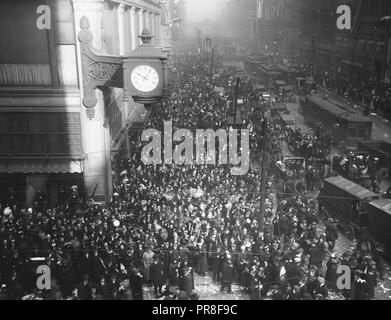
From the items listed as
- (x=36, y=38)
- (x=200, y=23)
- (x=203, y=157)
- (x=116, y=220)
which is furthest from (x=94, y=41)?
(x=200, y=23)

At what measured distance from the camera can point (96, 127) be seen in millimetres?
17422

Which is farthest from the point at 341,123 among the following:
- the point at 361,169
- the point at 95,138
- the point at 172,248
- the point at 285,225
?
the point at 172,248

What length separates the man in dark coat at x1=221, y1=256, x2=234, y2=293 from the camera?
14.0 m

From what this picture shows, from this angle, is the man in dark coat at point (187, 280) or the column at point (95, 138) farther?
the column at point (95, 138)

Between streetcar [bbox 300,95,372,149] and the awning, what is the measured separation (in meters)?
17.2

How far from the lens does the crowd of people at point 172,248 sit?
43.8ft

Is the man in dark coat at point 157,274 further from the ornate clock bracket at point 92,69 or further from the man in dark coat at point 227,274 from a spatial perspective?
the ornate clock bracket at point 92,69

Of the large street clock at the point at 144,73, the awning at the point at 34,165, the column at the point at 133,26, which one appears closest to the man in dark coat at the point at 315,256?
the large street clock at the point at 144,73

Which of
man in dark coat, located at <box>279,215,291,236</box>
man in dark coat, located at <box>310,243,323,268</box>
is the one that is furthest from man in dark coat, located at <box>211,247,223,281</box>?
man in dark coat, located at <box>310,243,323,268</box>

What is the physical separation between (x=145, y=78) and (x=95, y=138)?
4939 millimetres

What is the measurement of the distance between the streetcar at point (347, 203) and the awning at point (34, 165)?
10715 millimetres

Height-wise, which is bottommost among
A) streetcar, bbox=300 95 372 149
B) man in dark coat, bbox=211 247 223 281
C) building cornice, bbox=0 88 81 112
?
man in dark coat, bbox=211 247 223 281

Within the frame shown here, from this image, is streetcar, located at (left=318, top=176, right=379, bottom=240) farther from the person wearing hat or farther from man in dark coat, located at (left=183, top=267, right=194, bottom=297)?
man in dark coat, located at (left=183, top=267, right=194, bottom=297)

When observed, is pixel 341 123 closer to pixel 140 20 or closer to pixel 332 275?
pixel 140 20
